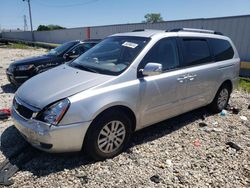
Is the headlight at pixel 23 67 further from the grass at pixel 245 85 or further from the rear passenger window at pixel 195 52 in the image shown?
the grass at pixel 245 85

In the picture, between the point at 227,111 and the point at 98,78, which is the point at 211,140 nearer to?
the point at 227,111

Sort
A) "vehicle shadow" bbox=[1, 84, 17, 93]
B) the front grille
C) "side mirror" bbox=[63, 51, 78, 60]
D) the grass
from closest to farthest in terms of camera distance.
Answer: the front grille → "vehicle shadow" bbox=[1, 84, 17, 93] → "side mirror" bbox=[63, 51, 78, 60] → the grass

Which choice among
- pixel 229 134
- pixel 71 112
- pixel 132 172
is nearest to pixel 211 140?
pixel 229 134

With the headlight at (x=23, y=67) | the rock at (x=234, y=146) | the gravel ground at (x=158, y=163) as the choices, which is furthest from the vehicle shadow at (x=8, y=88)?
the rock at (x=234, y=146)

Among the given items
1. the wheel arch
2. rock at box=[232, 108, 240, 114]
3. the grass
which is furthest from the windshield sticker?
the grass

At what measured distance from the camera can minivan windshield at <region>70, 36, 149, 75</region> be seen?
3697 millimetres

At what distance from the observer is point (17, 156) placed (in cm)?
354

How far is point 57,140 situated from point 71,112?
39cm

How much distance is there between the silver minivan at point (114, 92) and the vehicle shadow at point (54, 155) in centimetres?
31

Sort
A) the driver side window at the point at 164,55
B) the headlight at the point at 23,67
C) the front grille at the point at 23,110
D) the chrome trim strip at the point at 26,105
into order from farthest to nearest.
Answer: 1. the headlight at the point at 23,67
2. the driver side window at the point at 164,55
3. the front grille at the point at 23,110
4. the chrome trim strip at the point at 26,105

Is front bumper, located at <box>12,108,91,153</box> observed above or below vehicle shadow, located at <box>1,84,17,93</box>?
above

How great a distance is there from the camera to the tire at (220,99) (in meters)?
5.44

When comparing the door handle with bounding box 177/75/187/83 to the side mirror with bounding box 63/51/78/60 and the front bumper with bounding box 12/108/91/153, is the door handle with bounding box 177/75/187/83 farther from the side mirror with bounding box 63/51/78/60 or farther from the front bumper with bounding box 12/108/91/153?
the side mirror with bounding box 63/51/78/60

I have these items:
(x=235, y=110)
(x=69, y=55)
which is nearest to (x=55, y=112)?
(x=235, y=110)
